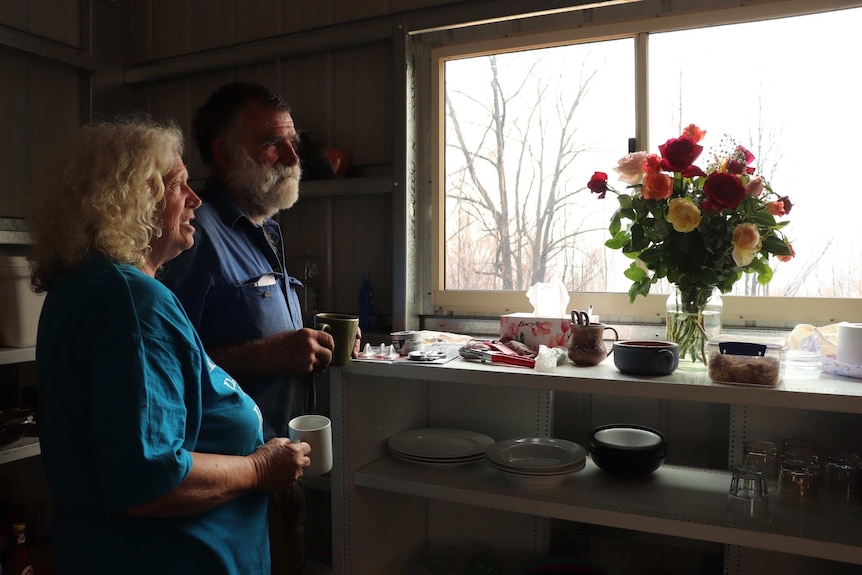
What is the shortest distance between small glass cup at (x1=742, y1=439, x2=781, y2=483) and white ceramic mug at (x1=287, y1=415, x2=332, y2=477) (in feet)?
3.47

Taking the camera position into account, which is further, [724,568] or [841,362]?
[724,568]

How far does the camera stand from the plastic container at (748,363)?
4.43ft

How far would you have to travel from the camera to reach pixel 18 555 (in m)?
2.09

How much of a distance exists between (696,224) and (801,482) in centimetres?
69

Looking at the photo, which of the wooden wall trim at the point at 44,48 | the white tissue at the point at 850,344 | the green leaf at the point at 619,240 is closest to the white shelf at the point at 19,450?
the wooden wall trim at the point at 44,48

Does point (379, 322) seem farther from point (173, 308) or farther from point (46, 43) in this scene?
point (46, 43)

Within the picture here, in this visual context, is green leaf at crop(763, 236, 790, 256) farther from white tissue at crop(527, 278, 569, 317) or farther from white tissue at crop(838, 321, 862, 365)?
white tissue at crop(527, 278, 569, 317)

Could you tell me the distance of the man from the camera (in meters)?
1.53

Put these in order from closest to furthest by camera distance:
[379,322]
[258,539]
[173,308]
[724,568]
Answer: [173,308]
[258,539]
[724,568]
[379,322]

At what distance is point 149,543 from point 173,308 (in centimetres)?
40

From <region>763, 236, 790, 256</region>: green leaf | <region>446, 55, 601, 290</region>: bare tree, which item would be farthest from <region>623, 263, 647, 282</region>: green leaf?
<region>446, 55, 601, 290</region>: bare tree

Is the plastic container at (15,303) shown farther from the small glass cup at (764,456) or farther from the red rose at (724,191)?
the small glass cup at (764,456)

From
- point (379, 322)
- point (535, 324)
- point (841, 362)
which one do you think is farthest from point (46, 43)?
point (841, 362)

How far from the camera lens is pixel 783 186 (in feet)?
6.10
